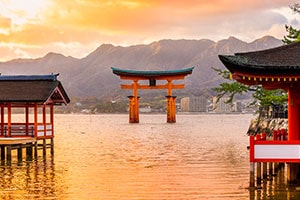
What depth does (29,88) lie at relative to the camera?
32.1m

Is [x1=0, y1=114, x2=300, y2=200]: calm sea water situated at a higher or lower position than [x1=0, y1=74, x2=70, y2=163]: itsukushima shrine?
lower

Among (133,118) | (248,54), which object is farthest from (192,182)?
(133,118)

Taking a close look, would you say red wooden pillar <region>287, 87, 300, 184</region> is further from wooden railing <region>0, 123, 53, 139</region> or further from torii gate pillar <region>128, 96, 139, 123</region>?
torii gate pillar <region>128, 96, 139, 123</region>

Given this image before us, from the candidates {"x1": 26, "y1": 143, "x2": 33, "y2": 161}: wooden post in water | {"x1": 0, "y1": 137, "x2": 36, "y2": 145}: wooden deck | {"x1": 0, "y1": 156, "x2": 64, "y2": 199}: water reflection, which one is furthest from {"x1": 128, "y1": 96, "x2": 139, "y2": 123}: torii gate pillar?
{"x1": 0, "y1": 156, "x2": 64, "y2": 199}: water reflection

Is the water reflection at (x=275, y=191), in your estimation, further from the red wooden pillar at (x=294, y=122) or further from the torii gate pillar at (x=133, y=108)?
the torii gate pillar at (x=133, y=108)

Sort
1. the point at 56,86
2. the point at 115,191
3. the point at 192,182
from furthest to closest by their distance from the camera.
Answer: the point at 56,86 < the point at 192,182 < the point at 115,191

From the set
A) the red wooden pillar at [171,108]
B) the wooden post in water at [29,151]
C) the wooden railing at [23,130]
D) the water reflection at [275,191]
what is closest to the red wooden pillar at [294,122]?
the water reflection at [275,191]

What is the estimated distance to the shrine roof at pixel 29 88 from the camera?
31.4 m

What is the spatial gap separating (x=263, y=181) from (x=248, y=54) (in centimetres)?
432

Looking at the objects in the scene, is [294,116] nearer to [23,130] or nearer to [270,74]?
[270,74]

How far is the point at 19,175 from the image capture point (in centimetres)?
2375

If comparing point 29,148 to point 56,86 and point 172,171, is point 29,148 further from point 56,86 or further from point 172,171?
point 172,171

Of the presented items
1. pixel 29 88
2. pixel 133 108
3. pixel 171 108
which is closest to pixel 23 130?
pixel 29 88

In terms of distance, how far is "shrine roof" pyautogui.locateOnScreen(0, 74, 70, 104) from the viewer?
31.4m
